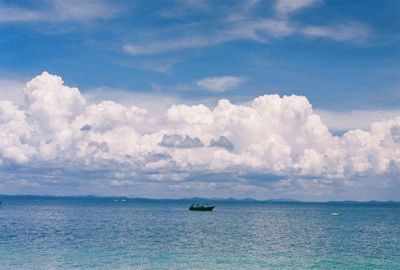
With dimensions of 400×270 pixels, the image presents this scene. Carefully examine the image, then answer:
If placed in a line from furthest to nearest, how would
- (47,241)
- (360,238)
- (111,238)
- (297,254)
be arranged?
(360,238)
(111,238)
(47,241)
(297,254)

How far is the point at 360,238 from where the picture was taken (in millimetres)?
96125

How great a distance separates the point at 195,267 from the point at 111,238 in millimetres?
35138

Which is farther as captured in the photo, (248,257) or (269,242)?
(269,242)

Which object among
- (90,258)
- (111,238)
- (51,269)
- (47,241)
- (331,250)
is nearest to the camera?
(51,269)

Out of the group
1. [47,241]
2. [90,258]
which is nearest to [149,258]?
[90,258]

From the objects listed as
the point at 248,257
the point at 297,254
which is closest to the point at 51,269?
the point at 248,257

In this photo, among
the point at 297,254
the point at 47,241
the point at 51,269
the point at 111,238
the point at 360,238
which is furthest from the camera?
the point at 360,238

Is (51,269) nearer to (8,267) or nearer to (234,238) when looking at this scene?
(8,267)

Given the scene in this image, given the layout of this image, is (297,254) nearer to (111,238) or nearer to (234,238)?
(234,238)

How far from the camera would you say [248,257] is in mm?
65312

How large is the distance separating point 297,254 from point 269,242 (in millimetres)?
16312

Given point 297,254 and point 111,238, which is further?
point 111,238

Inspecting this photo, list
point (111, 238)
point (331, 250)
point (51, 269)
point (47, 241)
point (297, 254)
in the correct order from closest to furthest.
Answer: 1. point (51, 269)
2. point (297, 254)
3. point (331, 250)
4. point (47, 241)
5. point (111, 238)

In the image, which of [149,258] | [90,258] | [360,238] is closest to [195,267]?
[149,258]
